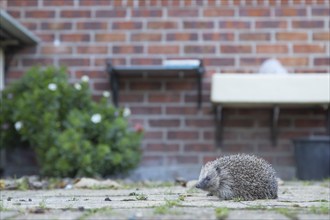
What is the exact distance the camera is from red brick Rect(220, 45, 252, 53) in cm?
649

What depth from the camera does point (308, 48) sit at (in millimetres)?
6473

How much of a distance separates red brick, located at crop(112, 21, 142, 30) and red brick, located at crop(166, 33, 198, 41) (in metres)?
0.34

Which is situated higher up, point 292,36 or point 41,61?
point 292,36

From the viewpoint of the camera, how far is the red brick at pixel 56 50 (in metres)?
6.65

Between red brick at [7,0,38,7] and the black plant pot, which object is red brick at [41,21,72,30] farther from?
the black plant pot

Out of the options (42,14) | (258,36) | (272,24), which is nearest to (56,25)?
(42,14)

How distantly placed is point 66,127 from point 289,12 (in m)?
2.61

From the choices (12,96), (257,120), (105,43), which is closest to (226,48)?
(257,120)

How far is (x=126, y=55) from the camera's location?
259 inches

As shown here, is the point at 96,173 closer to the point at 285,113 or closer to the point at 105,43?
the point at 105,43

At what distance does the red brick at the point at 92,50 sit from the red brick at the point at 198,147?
1.34 m

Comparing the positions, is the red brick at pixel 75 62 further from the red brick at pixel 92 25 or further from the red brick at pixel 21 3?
the red brick at pixel 21 3

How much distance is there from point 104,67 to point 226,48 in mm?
1305

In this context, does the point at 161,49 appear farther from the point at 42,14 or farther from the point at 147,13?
the point at 42,14
